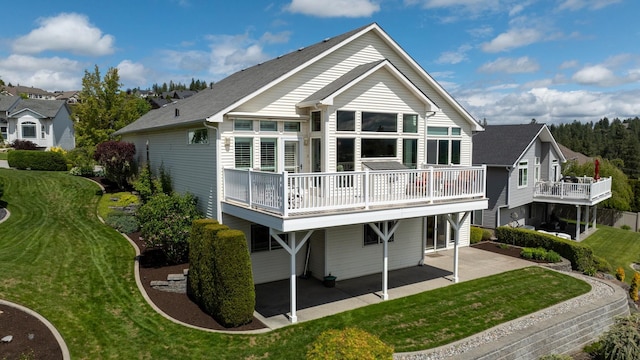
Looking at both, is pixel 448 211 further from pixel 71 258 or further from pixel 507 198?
pixel 507 198

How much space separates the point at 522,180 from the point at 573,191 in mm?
3293

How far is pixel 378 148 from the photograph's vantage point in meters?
14.1

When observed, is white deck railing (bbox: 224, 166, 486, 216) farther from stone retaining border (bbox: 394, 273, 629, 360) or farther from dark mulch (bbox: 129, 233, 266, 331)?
stone retaining border (bbox: 394, 273, 629, 360)

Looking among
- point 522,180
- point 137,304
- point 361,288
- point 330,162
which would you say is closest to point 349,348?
point 137,304

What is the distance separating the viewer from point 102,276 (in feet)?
→ 38.2

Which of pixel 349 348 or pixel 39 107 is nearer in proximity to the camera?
pixel 349 348

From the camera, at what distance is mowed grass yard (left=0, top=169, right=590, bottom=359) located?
8.84 meters

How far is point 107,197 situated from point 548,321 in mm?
18198

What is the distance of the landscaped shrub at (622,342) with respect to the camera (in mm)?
9852

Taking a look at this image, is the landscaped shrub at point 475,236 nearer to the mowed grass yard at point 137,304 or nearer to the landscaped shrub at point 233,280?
the mowed grass yard at point 137,304

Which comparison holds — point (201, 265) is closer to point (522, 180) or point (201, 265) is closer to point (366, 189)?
point (366, 189)

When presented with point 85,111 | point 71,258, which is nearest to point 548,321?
point 71,258

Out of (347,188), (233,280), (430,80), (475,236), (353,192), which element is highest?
(430,80)

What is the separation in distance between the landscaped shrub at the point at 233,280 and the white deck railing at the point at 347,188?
133 cm
